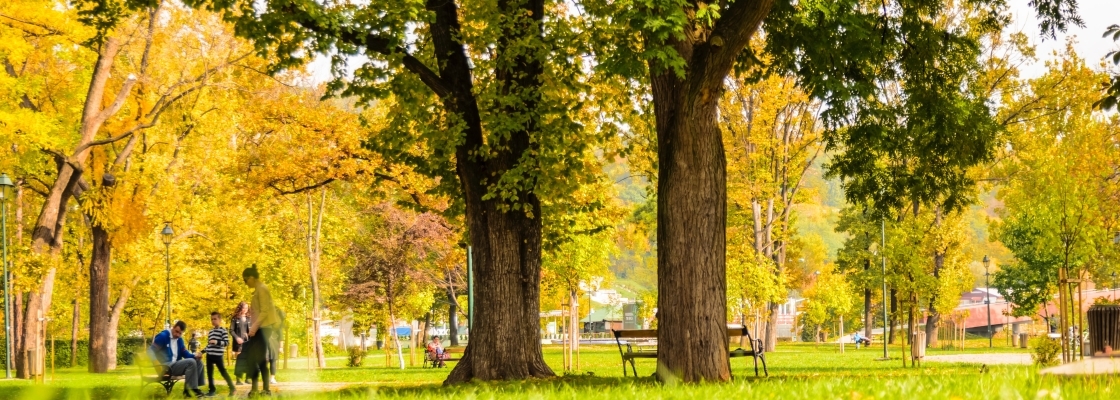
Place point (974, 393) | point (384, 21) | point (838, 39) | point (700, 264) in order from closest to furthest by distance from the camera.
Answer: point (974, 393) → point (700, 264) → point (384, 21) → point (838, 39)

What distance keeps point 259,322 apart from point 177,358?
14.0 feet

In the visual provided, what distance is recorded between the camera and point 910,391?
5.83m

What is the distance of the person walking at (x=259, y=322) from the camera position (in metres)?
15.9

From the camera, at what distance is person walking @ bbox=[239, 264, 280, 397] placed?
15.9 meters

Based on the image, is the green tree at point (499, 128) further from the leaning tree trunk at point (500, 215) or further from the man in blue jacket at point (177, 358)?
the man in blue jacket at point (177, 358)

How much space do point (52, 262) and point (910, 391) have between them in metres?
30.9

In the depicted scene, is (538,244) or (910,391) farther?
(538,244)

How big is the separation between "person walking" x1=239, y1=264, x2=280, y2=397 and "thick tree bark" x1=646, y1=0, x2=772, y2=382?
5371 mm

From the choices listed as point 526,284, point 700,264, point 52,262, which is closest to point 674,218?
point 700,264

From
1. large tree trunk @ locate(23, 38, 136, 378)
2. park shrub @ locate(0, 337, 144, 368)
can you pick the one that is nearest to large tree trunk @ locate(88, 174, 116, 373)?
large tree trunk @ locate(23, 38, 136, 378)

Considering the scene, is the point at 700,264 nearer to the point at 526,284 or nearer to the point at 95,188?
the point at 526,284

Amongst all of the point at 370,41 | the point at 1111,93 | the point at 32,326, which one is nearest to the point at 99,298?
the point at 32,326

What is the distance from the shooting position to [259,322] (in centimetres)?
1595

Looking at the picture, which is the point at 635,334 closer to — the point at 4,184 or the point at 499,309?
the point at 499,309
